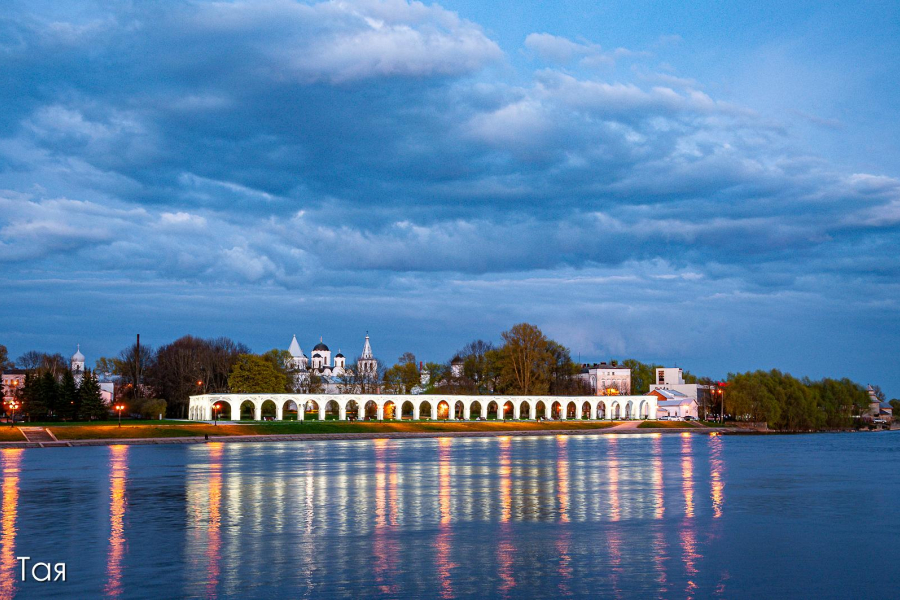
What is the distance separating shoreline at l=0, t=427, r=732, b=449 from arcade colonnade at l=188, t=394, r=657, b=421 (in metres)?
13.4

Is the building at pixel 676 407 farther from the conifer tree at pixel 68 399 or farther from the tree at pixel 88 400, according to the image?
the conifer tree at pixel 68 399

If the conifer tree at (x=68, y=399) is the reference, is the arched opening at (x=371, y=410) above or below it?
below

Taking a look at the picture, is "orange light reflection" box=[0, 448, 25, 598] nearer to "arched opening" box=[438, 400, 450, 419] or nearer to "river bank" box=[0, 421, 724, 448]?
"river bank" box=[0, 421, 724, 448]

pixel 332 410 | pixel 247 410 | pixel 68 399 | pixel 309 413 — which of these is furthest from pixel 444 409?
pixel 68 399

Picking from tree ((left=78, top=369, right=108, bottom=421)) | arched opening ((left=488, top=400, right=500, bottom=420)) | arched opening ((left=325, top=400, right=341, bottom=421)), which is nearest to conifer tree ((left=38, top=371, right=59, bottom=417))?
tree ((left=78, top=369, right=108, bottom=421))

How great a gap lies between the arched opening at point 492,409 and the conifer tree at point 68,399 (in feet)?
168

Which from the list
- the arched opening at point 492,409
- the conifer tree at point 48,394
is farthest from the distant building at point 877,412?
the conifer tree at point 48,394

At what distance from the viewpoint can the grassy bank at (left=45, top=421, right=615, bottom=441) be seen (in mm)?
70500

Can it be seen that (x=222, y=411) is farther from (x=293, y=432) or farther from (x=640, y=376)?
(x=640, y=376)

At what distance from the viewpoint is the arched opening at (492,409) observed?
11656 centimetres

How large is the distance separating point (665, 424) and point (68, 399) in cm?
6941

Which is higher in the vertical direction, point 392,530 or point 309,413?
point 309,413

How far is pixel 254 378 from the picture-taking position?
102m

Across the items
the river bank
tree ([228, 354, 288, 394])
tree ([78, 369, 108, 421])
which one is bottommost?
the river bank
